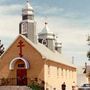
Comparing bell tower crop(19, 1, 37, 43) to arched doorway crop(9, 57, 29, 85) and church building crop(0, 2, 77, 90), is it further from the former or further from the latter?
arched doorway crop(9, 57, 29, 85)

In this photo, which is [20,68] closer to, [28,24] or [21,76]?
[21,76]

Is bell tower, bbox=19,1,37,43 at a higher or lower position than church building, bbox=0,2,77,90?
higher

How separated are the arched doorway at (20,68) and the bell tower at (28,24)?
12.2ft

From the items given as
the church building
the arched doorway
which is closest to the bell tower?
the church building

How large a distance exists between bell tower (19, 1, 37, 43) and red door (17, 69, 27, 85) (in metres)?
4.53

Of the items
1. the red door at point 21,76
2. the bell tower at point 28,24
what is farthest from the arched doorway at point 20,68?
the bell tower at point 28,24

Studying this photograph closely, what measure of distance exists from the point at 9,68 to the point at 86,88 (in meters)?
10.7

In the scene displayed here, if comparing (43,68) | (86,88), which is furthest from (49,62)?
(86,88)

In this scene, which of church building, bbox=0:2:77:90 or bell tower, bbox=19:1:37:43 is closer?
church building, bbox=0:2:77:90

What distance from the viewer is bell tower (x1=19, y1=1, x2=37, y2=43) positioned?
5759 centimetres

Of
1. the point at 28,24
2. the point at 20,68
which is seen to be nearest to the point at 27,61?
the point at 20,68

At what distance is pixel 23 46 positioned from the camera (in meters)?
55.4

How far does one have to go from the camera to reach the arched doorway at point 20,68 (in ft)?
182

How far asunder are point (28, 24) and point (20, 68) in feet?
19.6
